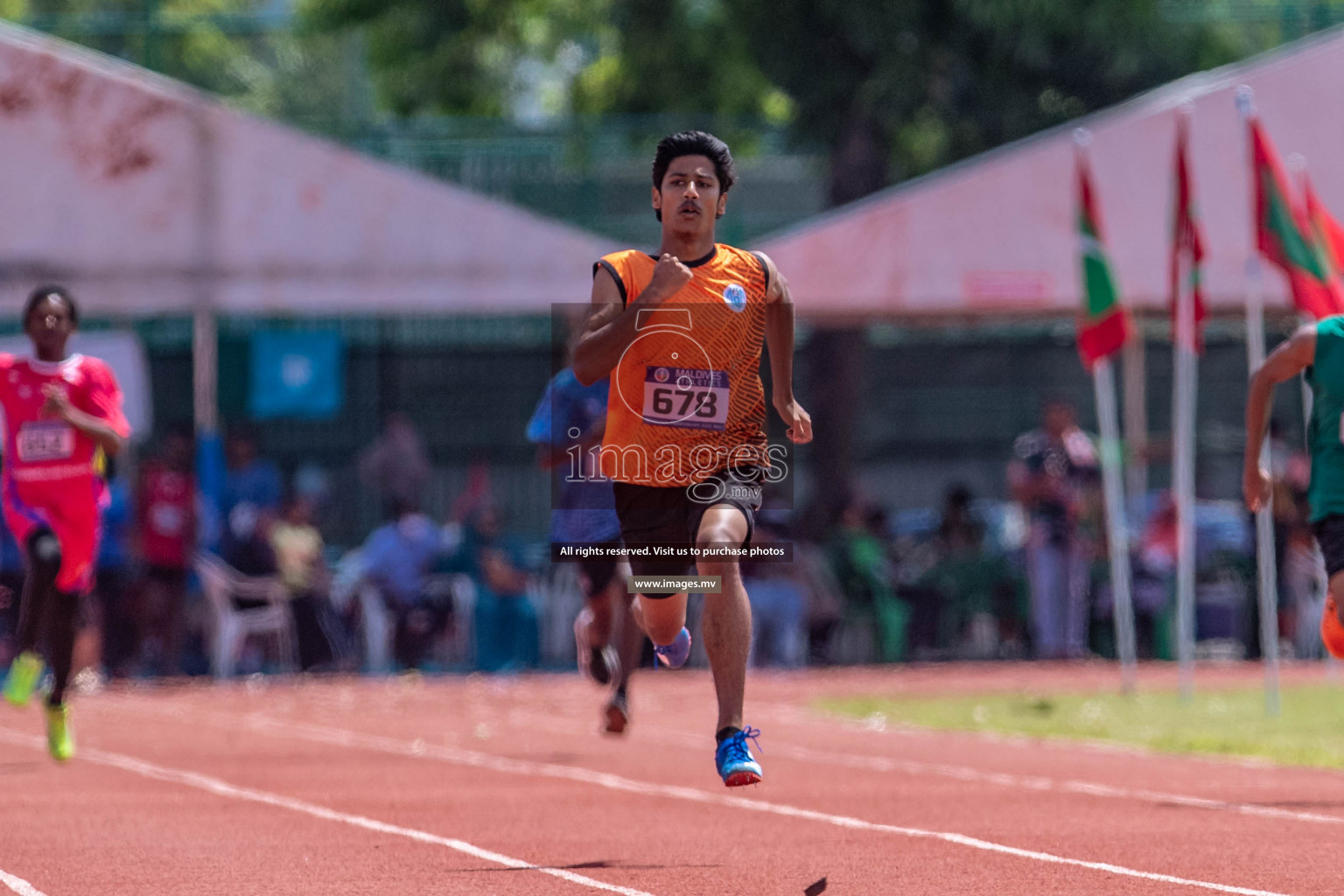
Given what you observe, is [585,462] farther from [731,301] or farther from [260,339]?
[260,339]

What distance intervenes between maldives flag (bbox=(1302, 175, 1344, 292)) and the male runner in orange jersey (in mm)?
7552

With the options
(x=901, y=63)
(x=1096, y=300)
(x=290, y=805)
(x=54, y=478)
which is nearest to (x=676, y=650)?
(x=290, y=805)

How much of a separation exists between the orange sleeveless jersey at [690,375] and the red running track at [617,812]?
4.29 feet

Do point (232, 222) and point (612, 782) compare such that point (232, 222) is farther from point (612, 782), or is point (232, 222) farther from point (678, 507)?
point (678, 507)

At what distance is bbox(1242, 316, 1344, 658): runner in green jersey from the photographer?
838 centimetres

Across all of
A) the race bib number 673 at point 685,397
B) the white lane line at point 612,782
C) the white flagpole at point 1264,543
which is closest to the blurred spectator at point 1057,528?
the white flagpole at point 1264,543

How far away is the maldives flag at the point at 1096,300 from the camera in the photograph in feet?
53.0

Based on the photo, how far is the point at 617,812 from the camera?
29.7ft

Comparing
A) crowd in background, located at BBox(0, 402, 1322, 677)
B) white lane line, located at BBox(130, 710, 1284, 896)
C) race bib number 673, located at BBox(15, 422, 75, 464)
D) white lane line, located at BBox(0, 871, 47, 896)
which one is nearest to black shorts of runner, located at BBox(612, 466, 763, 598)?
white lane line, located at BBox(130, 710, 1284, 896)

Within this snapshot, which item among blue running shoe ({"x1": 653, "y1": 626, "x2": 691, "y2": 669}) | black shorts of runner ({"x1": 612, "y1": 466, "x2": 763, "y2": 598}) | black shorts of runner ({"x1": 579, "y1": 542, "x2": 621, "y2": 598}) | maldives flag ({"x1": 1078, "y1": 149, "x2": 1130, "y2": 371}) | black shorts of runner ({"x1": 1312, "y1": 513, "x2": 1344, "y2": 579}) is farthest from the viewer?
maldives flag ({"x1": 1078, "y1": 149, "x2": 1130, "y2": 371})

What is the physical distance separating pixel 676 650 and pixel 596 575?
3.35 metres

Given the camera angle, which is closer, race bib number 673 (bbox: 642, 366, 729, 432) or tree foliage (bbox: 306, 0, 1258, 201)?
race bib number 673 (bbox: 642, 366, 729, 432)

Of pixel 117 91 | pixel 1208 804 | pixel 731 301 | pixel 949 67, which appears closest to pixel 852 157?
pixel 949 67

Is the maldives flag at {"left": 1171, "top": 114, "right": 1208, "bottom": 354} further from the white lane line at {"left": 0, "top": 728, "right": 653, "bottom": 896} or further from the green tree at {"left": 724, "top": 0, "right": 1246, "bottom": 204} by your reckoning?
the green tree at {"left": 724, "top": 0, "right": 1246, "bottom": 204}
